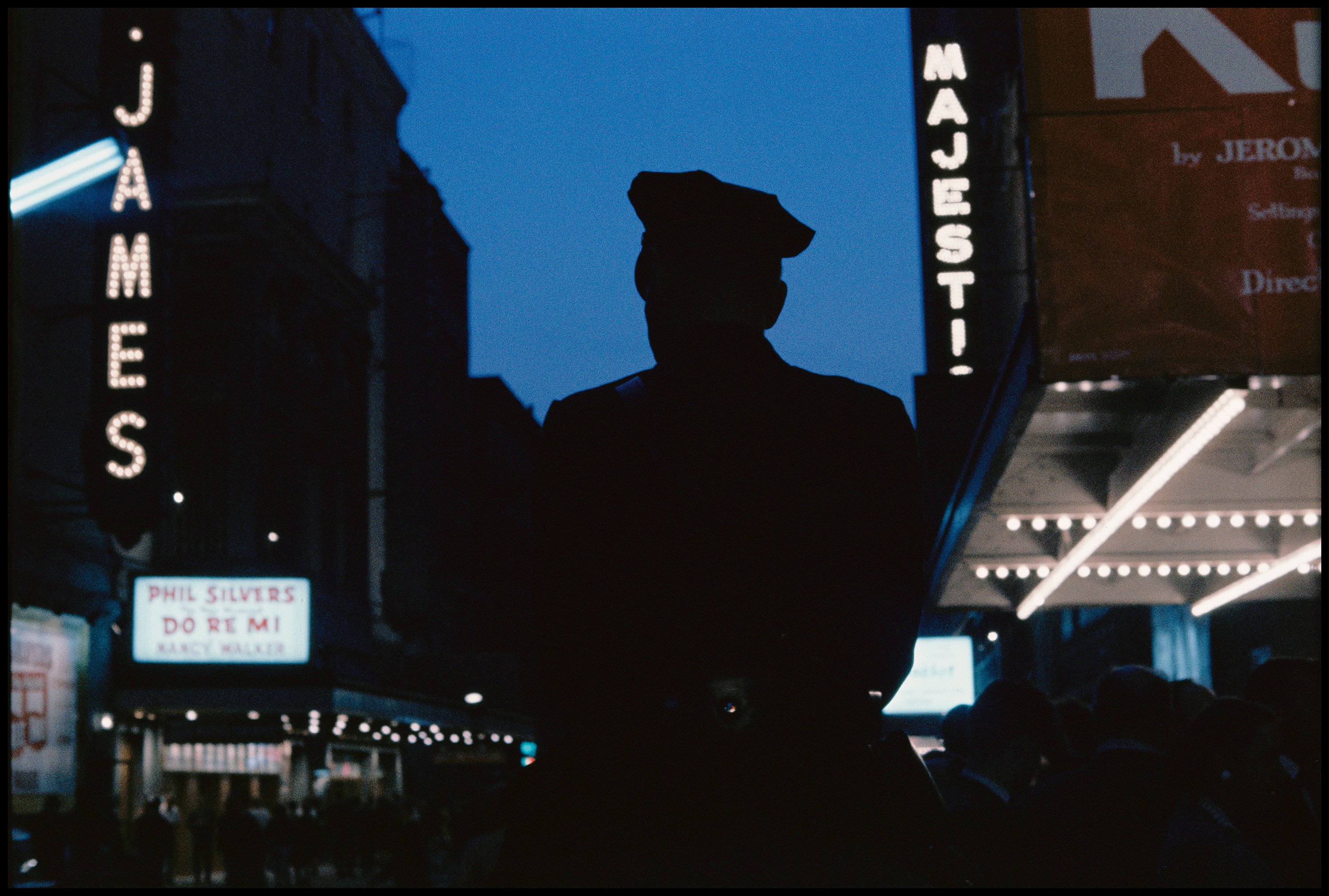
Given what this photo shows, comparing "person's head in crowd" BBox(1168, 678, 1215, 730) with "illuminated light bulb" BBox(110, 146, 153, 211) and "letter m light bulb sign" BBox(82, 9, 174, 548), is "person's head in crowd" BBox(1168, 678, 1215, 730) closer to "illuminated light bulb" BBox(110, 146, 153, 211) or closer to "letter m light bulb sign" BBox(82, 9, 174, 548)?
"letter m light bulb sign" BBox(82, 9, 174, 548)

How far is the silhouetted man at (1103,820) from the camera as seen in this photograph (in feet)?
17.5

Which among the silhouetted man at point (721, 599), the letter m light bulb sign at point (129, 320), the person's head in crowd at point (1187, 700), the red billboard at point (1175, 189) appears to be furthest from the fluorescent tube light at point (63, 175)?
the silhouetted man at point (721, 599)

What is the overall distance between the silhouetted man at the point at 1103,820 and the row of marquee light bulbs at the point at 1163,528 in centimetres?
691

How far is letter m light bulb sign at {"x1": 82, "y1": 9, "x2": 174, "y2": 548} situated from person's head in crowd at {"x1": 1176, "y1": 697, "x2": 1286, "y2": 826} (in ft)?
68.5

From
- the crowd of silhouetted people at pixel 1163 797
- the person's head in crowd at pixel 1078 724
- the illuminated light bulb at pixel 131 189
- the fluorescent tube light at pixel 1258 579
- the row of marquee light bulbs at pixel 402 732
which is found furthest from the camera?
the row of marquee light bulbs at pixel 402 732

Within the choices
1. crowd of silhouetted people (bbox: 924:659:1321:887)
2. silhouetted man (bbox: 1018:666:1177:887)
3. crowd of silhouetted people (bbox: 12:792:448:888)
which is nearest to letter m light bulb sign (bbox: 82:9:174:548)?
crowd of silhouetted people (bbox: 12:792:448:888)

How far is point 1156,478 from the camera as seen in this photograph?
1030cm

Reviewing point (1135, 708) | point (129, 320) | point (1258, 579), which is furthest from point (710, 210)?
point (129, 320)

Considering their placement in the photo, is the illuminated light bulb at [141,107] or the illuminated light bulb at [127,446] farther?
the illuminated light bulb at [141,107]

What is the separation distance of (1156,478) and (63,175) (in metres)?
10.8

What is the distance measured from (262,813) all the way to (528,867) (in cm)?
2888

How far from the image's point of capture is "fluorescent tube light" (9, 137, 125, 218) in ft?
45.3

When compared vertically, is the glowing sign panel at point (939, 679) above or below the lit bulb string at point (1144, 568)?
below

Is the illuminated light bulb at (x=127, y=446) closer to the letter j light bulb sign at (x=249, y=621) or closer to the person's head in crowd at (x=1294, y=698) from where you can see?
the letter j light bulb sign at (x=249, y=621)
